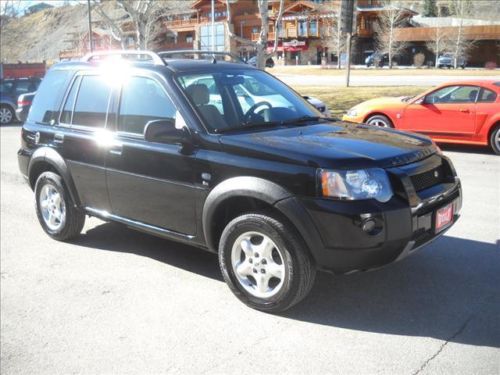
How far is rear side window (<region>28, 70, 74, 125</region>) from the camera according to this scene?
18.6 feet

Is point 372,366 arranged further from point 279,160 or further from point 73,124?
point 73,124

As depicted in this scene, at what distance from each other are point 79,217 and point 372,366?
140 inches

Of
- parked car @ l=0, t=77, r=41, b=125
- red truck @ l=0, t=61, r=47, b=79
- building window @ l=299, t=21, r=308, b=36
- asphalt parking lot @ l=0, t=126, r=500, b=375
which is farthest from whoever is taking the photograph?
building window @ l=299, t=21, r=308, b=36

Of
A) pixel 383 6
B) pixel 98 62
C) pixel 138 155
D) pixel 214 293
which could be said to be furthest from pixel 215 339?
pixel 383 6

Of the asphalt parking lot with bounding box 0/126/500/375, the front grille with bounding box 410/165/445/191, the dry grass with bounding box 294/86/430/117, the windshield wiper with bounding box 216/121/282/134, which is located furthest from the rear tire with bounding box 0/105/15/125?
the front grille with bounding box 410/165/445/191

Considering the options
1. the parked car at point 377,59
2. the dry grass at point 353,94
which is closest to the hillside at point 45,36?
the dry grass at point 353,94

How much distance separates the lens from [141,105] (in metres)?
4.76

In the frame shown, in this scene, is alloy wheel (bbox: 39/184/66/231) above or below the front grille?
below

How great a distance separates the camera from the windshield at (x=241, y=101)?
4.46 meters

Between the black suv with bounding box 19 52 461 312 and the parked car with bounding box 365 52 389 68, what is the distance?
13.1 meters

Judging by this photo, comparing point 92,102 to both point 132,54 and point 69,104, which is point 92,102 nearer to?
point 69,104

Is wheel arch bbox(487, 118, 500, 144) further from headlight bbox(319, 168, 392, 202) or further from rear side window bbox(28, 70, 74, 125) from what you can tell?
rear side window bbox(28, 70, 74, 125)

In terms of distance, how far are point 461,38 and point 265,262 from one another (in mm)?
8602

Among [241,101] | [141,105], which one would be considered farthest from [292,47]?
[141,105]
